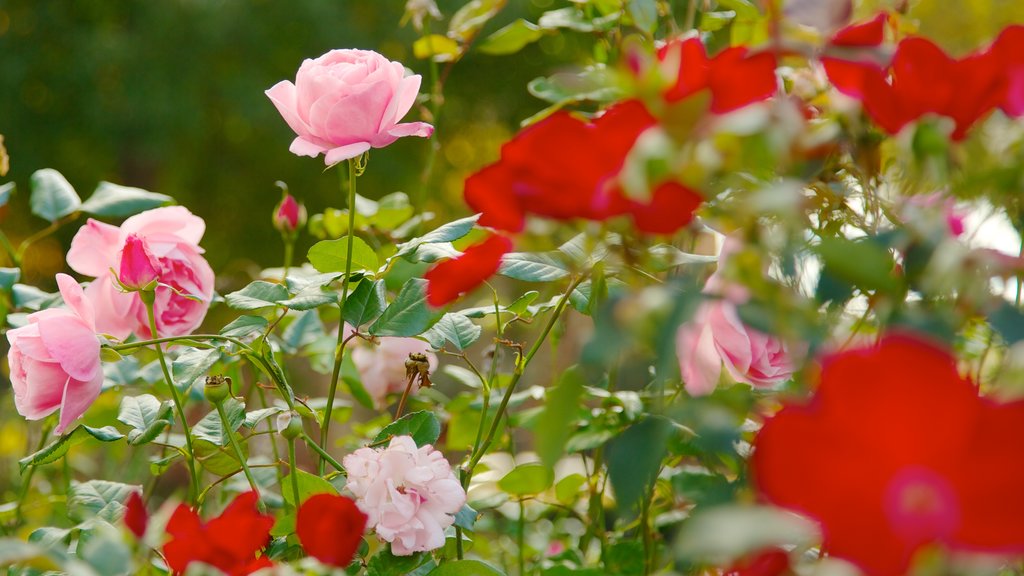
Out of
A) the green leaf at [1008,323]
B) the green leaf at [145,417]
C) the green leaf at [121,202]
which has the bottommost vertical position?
the green leaf at [145,417]

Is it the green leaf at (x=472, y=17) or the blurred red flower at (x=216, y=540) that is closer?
the blurred red flower at (x=216, y=540)

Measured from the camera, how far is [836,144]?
0.41 metres

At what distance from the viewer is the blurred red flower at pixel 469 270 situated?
368 mm

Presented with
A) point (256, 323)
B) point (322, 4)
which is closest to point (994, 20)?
point (322, 4)

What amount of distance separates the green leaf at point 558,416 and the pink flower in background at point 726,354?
150mm

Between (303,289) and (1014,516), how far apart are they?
1.53ft

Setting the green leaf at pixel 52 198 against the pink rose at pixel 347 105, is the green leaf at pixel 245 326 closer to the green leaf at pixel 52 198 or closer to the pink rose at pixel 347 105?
the pink rose at pixel 347 105

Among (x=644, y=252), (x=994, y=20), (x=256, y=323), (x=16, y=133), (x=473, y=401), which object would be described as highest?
(x=644, y=252)

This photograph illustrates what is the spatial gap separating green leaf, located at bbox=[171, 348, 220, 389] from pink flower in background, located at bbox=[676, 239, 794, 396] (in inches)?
10.8

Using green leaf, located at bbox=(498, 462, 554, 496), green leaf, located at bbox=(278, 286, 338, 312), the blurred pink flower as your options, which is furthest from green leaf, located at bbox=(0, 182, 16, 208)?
the blurred pink flower

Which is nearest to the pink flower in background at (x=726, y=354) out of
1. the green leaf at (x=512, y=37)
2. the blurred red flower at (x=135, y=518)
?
the blurred red flower at (x=135, y=518)

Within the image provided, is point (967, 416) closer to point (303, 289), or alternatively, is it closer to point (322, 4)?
point (303, 289)

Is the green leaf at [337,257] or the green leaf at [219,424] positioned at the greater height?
the green leaf at [337,257]

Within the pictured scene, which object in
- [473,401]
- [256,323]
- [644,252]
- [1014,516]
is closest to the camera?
[1014,516]
